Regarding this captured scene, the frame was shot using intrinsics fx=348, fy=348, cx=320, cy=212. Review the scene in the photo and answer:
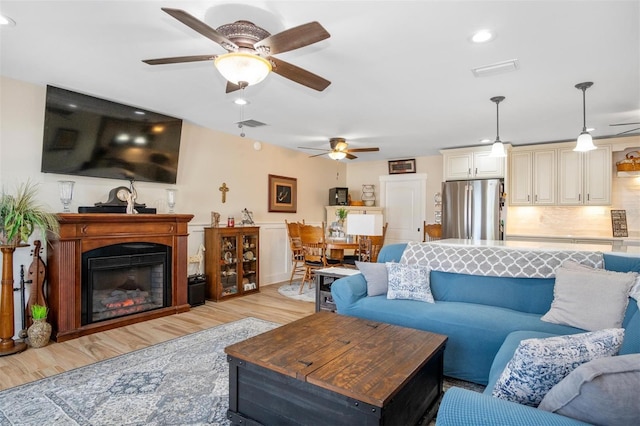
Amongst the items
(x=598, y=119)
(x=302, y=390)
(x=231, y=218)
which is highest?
(x=598, y=119)

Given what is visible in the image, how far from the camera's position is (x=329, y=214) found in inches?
292

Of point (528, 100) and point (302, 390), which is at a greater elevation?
point (528, 100)

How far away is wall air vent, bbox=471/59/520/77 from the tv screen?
356 centimetres

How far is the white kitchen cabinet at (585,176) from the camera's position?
510 cm

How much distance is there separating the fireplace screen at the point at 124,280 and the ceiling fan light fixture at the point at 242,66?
264 centimetres

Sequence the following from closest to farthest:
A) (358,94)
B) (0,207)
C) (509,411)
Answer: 1. (509,411)
2. (0,207)
3. (358,94)

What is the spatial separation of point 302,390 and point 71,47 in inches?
115

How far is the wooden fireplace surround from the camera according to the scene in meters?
3.34

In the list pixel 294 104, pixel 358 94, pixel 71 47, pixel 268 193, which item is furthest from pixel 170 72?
pixel 268 193

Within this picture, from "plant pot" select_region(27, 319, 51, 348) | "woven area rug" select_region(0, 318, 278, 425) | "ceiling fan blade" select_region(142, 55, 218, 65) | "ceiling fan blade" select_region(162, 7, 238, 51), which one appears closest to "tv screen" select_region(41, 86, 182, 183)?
"plant pot" select_region(27, 319, 51, 348)

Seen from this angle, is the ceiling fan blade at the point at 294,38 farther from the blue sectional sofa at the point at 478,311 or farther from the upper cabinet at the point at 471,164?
the upper cabinet at the point at 471,164

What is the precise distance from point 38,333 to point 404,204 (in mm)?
6047

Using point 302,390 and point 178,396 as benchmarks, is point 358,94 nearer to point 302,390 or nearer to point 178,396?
point 302,390

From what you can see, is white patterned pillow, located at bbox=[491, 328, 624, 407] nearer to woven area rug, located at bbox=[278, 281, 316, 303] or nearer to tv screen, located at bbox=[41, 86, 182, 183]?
woven area rug, located at bbox=[278, 281, 316, 303]
